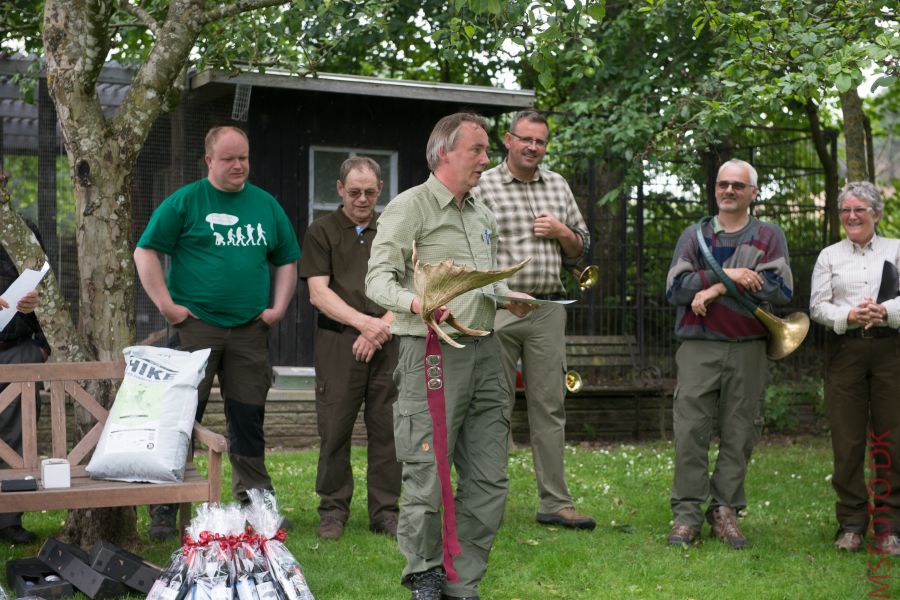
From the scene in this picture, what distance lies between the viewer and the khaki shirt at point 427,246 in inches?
183

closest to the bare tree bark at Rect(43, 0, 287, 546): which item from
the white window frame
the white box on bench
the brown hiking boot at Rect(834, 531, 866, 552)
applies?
the white box on bench

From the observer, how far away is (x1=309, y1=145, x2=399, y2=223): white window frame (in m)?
11.2

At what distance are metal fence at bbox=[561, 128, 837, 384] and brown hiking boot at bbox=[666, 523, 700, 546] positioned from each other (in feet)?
17.9

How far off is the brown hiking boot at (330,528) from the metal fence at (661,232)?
5755 mm

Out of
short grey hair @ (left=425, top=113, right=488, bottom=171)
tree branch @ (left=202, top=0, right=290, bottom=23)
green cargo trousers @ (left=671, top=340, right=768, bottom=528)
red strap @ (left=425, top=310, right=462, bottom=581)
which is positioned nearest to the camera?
red strap @ (left=425, top=310, right=462, bottom=581)

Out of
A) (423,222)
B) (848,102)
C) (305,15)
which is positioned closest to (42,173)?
(305,15)

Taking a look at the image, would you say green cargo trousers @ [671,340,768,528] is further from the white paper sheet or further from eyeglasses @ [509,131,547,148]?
the white paper sheet

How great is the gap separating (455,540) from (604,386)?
6685mm

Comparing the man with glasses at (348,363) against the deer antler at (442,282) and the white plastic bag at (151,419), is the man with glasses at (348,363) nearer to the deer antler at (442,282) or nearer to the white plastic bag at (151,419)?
the white plastic bag at (151,419)

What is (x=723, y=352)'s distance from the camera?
231 inches

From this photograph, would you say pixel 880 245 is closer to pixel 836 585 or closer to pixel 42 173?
pixel 836 585

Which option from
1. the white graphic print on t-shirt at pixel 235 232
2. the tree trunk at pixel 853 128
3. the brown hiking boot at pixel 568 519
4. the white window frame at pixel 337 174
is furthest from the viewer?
the white window frame at pixel 337 174

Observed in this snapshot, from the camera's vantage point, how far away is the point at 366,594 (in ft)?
16.2

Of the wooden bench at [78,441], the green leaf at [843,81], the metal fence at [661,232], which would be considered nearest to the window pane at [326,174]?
the metal fence at [661,232]
